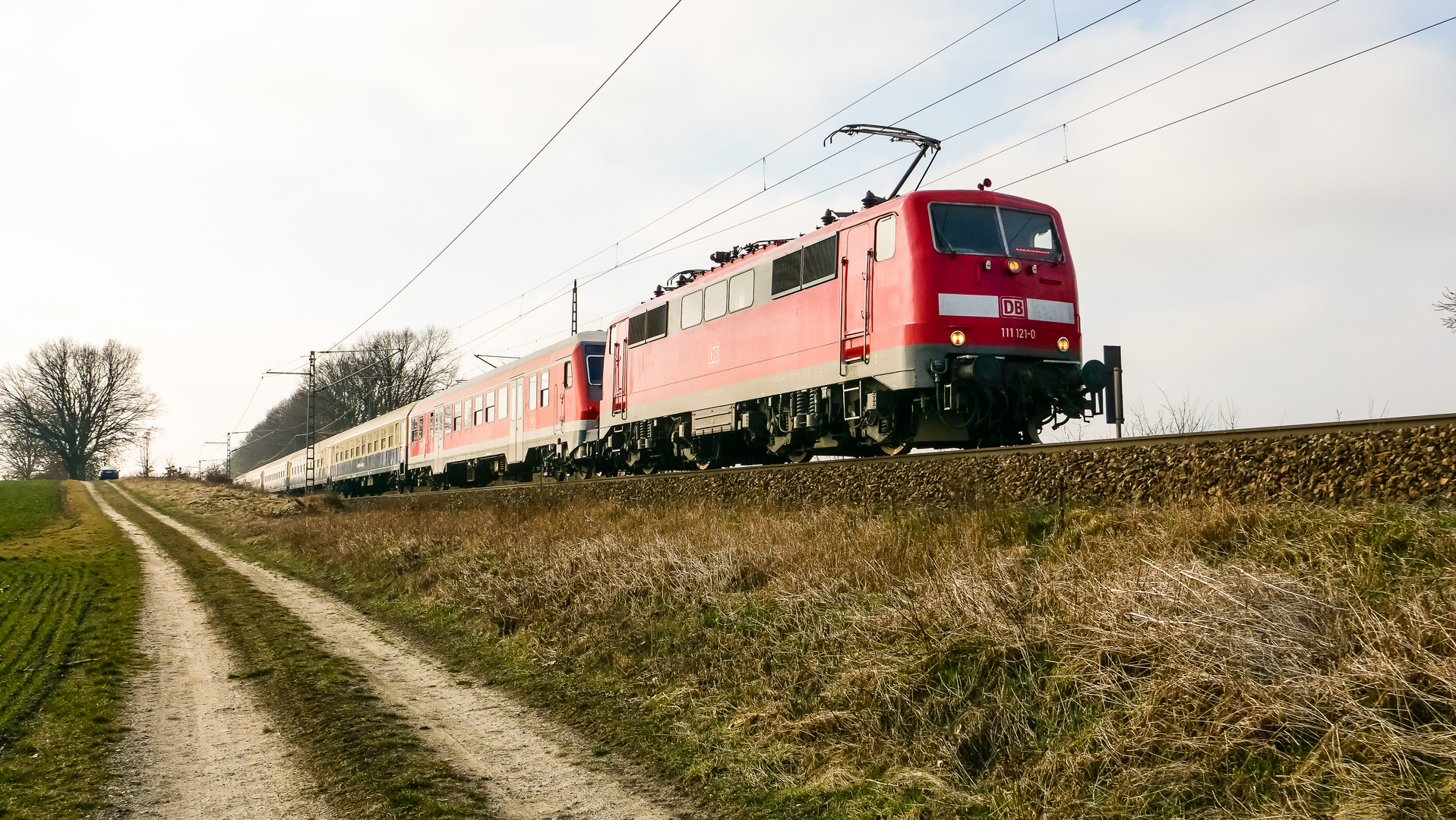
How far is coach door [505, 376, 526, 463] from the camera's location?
2533 centimetres

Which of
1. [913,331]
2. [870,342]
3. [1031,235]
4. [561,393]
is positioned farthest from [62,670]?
[561,393]

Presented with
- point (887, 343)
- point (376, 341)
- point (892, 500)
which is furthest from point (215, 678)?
point (376, 341)

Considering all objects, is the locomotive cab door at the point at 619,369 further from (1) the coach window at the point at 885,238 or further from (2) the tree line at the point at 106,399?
(2) the tree line at the point at 106,399

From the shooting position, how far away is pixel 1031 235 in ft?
39.4

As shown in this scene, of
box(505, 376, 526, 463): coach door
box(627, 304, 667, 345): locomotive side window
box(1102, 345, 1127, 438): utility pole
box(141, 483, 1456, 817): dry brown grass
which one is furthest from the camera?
box(505, 376, 526, 463): coach door

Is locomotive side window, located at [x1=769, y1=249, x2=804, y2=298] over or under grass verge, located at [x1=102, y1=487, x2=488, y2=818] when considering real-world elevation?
over

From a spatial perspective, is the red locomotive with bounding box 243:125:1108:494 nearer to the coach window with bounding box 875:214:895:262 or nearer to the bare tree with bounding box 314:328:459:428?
the coach window with bounding box 875:214:895:262

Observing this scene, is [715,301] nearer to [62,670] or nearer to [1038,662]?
[62,670]

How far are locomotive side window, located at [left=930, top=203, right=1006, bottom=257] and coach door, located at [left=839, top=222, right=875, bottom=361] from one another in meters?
0.90

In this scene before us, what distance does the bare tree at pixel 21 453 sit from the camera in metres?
75.2

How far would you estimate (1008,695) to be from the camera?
5.24 meters

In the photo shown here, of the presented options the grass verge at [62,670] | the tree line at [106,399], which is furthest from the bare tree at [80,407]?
the grass verge at [62,670]

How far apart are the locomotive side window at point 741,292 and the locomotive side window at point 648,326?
2566mm

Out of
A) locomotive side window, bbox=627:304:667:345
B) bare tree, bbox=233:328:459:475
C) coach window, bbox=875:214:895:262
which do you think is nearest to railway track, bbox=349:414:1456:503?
coach window, bbox=875:214:895:262
